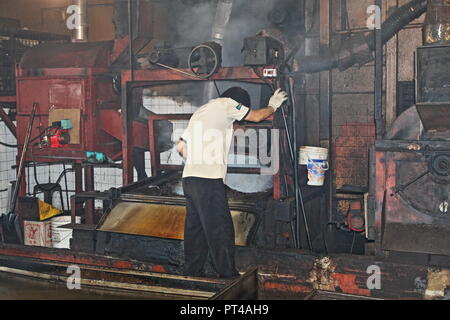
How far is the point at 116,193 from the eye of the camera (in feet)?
19.4

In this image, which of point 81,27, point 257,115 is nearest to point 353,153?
point 257,115

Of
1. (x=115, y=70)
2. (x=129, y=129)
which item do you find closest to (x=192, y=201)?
(x=129, y=129)

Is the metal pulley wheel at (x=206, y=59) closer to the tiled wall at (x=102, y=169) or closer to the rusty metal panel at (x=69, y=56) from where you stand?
the rusty metal panel at (x=69, y=56)

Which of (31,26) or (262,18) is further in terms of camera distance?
(31,26)

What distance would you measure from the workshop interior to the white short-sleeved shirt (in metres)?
0.80

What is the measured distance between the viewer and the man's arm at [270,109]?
4758 millimetres

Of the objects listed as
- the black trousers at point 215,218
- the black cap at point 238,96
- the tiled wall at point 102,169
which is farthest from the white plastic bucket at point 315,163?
the tiled wall at point 102,169

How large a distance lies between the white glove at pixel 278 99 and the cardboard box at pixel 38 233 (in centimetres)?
399

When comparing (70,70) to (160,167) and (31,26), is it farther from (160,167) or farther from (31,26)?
(31,26)

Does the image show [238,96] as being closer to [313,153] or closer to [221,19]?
[313,153]

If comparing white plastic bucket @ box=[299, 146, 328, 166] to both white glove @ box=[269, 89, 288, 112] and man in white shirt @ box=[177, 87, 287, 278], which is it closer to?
white glove @ box=[269, 89, 288, 112]

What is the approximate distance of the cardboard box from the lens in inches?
287

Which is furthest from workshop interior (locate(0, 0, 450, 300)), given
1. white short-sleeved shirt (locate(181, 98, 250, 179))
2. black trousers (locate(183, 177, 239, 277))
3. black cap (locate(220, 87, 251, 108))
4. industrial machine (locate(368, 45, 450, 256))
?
white short-sleeved shirt (locate(181, 98, 250, 179))
